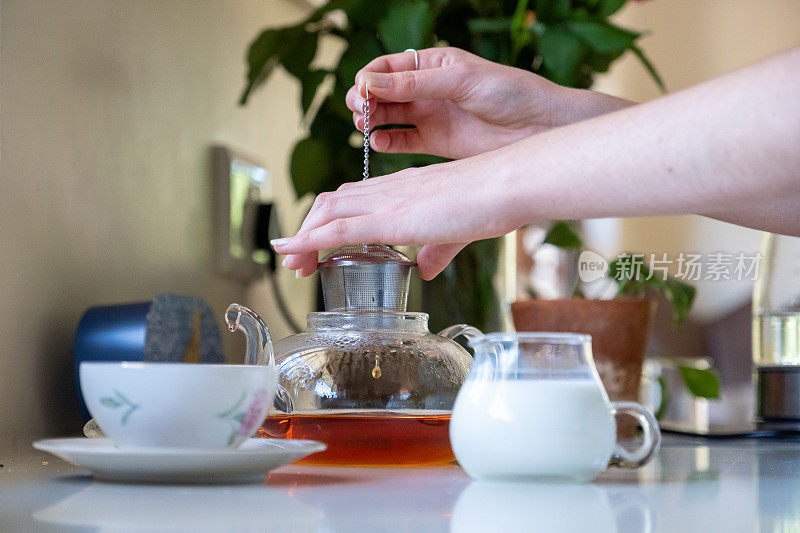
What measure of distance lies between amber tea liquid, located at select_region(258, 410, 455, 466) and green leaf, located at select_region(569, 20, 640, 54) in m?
0.68

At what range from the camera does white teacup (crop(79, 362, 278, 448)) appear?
0.48 m

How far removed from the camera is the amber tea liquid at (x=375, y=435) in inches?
24.1

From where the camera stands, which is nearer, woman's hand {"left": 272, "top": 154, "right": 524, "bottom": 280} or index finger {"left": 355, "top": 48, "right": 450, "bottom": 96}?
woman's hand {"left": 272, "top": 154, "right": 524, "bottom": 280}

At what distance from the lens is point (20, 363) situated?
32.8 inches

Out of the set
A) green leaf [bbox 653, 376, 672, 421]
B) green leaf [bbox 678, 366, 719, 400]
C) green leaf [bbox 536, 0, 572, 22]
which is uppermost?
green leaf [bbox 536, 0, 572, 22]

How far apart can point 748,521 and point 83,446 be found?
14.0 inches

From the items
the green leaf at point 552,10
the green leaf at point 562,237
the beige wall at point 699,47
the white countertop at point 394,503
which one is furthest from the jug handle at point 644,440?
the beige wall at point 699,47

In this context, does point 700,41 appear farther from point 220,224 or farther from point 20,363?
point 20,363

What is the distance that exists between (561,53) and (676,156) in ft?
2.21

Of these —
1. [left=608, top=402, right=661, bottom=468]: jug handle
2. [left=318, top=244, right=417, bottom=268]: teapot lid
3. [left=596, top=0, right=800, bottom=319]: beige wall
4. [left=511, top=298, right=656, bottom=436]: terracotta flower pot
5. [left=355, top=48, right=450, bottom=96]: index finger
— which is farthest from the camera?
[left=596, top=0, right=800, bottom=319]: beige wall

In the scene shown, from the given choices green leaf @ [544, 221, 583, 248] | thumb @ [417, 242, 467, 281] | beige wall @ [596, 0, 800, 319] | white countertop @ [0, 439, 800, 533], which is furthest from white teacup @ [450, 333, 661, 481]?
beige wall @ [596, 0, 800, 319]

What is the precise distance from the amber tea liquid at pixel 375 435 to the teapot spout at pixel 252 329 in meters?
0.05

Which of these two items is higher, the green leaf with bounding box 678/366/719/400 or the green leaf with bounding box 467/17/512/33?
the green leaf with bounding box 467/17/512/33

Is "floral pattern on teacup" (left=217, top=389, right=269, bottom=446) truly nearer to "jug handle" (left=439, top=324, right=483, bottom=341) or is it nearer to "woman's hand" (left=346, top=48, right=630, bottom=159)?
"jug handle" (left=439, top=324, right=483, bottom=341)
